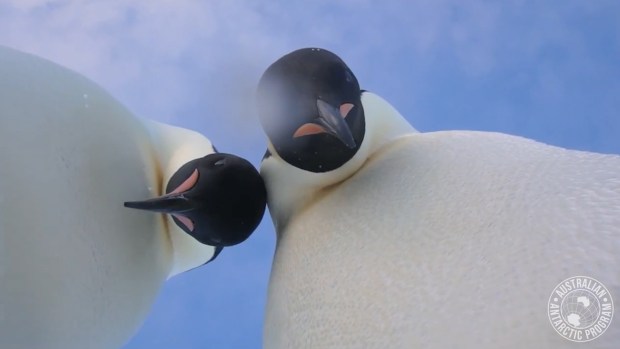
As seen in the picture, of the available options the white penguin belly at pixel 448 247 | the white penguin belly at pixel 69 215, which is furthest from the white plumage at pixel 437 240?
the white penguin belly at pixel 69 215

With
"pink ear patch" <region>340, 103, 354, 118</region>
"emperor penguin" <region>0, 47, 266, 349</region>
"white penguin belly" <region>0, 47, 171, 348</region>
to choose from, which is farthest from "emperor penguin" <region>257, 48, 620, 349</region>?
"white penguin belly" <region>0, 47, 171, 348</region>

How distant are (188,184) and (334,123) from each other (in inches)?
11.3

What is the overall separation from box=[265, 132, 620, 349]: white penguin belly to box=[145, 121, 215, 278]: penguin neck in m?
0.22

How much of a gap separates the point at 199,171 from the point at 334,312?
13.8 inches

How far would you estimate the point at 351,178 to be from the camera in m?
1.24

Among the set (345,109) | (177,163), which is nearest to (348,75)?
(345,109)

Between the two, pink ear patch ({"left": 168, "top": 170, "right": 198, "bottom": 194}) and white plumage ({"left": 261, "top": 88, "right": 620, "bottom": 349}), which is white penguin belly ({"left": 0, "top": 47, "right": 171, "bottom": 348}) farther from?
white plumage ({"left": 261, "top": 88, "right": 620, "bottom": 349})

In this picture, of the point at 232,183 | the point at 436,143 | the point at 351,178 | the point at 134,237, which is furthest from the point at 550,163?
the point at 134,237

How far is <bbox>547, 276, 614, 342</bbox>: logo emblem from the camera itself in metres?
0.75

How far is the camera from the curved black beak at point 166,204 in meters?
1.12

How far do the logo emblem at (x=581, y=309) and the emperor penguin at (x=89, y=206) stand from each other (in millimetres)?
571

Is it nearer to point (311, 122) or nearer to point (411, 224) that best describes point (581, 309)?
point (411, 224)

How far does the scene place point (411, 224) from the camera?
1.03 meters

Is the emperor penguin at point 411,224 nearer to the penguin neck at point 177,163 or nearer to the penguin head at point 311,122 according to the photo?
the penguin head at point 311,122
